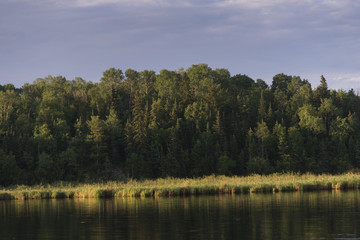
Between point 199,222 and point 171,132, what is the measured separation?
95234 mm

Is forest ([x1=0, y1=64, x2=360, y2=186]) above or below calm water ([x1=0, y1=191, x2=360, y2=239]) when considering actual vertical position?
above

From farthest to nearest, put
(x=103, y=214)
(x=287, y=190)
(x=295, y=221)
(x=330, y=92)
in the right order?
(x=330, y=92), (x=287, y=190), (x=103, y=214), (x=295, y=221)

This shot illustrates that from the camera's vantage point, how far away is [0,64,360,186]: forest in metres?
119

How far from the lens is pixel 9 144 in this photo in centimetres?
12125

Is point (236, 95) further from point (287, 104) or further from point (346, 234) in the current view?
point (346, 234)

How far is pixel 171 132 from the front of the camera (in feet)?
414

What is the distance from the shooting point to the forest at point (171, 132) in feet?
389

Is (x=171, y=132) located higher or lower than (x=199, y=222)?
higher

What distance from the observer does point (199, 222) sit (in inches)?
1219

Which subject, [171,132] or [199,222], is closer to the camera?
[199,222]

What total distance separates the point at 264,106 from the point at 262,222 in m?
119

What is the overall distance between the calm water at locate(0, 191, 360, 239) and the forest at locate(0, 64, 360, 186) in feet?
242

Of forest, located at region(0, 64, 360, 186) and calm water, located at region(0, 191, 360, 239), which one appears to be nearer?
calm water, located at region(0, 191, 360, 239)

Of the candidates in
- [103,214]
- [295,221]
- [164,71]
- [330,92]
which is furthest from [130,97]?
[295,221]
